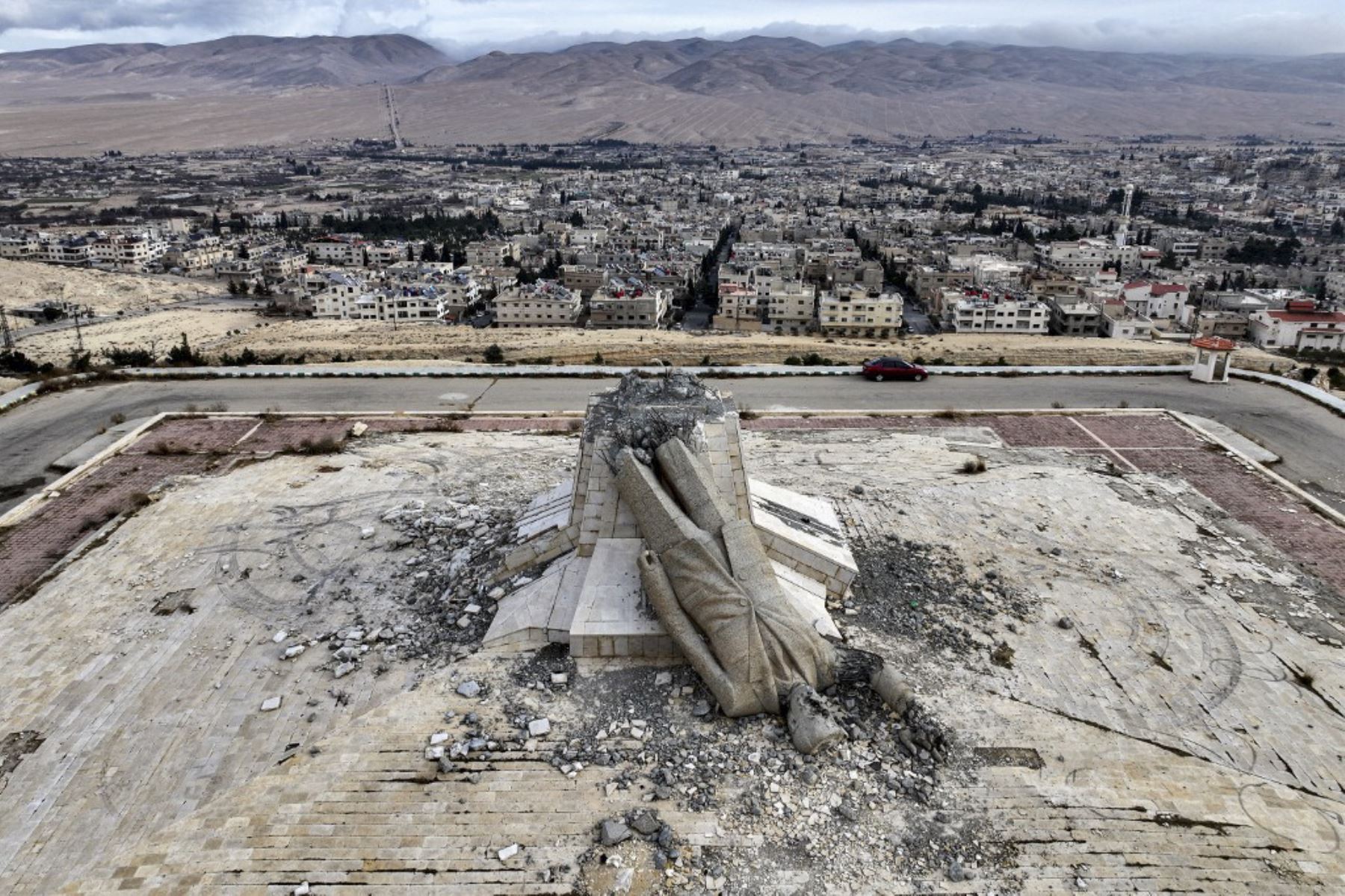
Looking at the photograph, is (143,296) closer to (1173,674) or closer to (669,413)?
(669,413)

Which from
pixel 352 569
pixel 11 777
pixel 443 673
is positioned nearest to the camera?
pixel 11 777

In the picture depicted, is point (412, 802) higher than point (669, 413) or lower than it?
lower

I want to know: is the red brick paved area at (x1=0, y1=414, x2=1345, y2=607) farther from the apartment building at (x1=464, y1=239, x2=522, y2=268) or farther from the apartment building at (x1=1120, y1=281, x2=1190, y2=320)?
the apartment building at (x1=464, y1=239, x2=522, y2=268)

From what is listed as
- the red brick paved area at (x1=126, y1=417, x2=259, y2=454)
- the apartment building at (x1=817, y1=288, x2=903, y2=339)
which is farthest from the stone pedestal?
the apartment building at (x1=817, y1=288, x2=903, y2=339)

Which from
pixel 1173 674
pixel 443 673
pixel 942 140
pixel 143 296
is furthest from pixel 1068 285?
pixel 942 140

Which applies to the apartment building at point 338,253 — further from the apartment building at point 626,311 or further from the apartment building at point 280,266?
the apartment building at point 626,311

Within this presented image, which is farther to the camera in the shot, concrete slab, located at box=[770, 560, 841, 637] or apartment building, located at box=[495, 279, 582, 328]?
apartment building, located at box=[495, 279, 582, 328]
